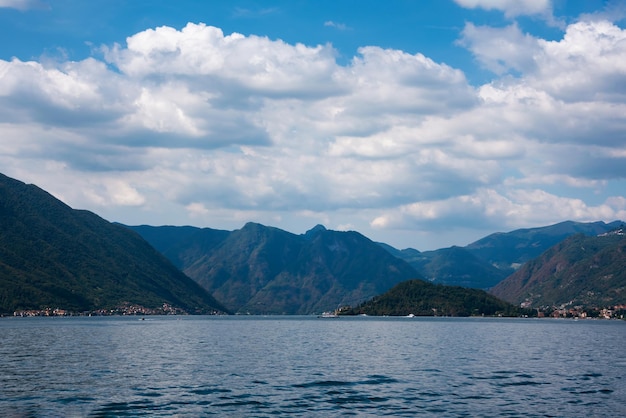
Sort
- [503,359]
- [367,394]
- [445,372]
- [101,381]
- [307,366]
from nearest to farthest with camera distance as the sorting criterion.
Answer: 1. [367,394]
2. [101,381]
3. [445,372]
4. [307,366]
5. [503,359]

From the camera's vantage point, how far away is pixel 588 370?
11475 cm

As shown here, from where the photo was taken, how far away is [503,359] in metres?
137

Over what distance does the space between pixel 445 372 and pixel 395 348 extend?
58029 mm

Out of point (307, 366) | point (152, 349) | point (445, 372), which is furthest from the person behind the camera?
point (152, 349)

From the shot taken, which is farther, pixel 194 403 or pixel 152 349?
pixel 152 349

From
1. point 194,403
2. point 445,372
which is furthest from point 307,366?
point 194,403

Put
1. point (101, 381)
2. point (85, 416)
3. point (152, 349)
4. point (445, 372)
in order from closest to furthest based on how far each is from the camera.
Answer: point (85, 416)
point (101, 381)
point (445, 372)
point (152, 349)

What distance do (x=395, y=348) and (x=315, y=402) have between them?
94010 mm

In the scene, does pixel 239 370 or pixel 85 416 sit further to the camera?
pixel 239 370

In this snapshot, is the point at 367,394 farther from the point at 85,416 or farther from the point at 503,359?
the point at 503,359

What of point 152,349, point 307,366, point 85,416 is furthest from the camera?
point 152,349

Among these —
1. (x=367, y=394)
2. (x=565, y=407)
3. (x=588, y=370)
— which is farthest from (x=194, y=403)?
(x=588, y=370)

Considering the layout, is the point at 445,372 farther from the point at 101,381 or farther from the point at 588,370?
the point at 101,381

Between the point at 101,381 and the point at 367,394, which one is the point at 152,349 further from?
the point at 367,394
